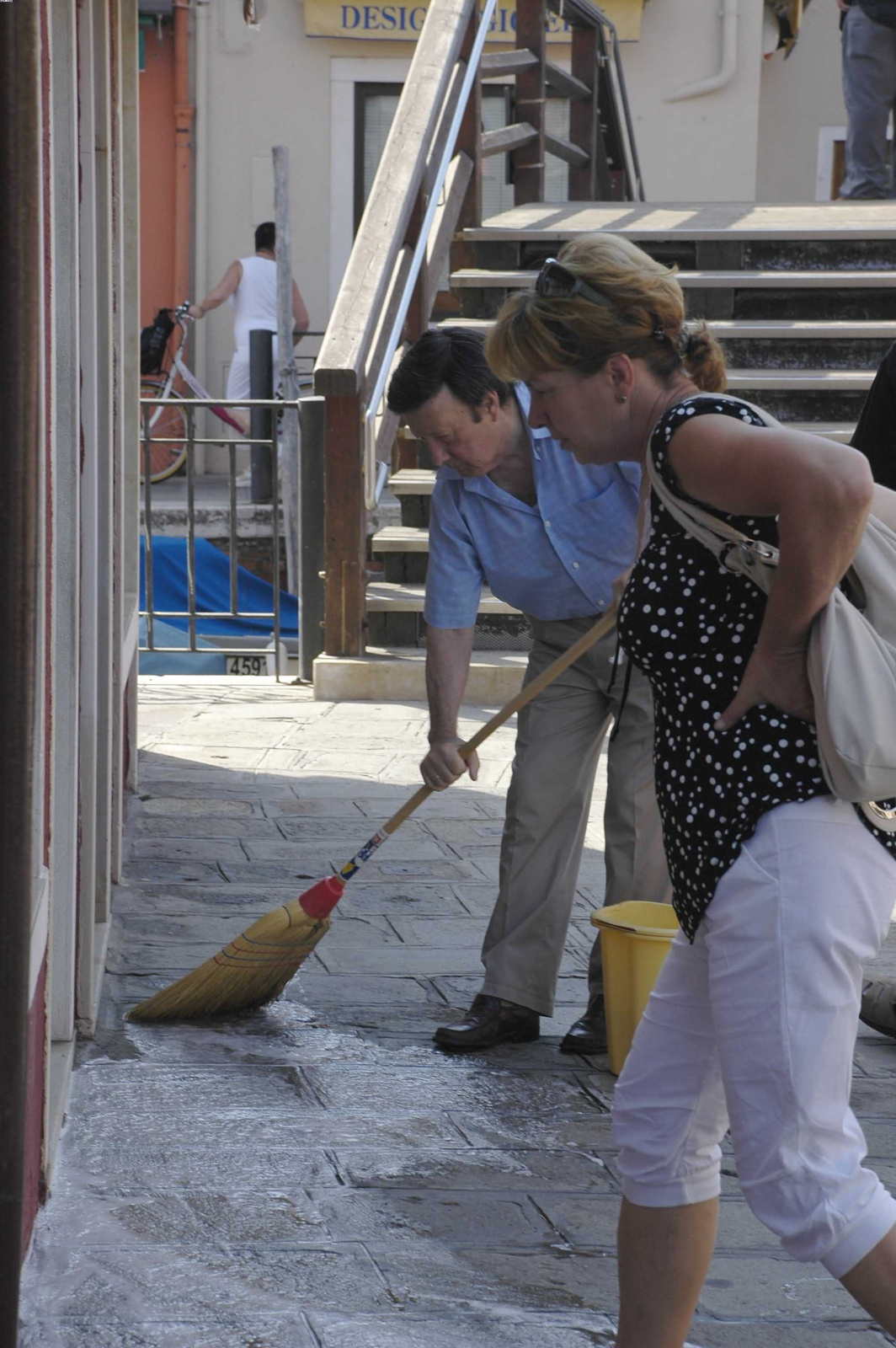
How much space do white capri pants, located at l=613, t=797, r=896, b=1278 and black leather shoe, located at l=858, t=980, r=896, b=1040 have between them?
1.91 metres

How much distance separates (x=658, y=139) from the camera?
15789 mm

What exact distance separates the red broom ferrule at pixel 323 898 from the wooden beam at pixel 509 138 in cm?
611

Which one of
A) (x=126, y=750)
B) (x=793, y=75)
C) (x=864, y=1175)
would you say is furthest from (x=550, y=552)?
(x=793, y=75)

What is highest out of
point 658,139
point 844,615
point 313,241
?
point 658,139

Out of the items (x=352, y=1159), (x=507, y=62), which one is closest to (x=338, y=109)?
(x=507, y=62)

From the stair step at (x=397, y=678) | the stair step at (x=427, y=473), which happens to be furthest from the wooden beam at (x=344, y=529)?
the stair step at (x=427, y=473)

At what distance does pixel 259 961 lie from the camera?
12.5 feet

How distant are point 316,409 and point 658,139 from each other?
30.8ft

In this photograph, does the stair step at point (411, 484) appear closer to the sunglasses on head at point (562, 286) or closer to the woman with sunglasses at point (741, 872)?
the sunglasses on head at point (562, 286)

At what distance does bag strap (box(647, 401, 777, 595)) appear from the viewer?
1.93 meters

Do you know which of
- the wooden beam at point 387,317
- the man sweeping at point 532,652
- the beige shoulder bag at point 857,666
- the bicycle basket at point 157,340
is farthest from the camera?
the bicycle basket at point 157,340

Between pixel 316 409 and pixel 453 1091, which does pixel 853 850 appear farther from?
pixel 316 409

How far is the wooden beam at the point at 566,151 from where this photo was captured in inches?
406

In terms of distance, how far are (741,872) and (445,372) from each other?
1734mm
